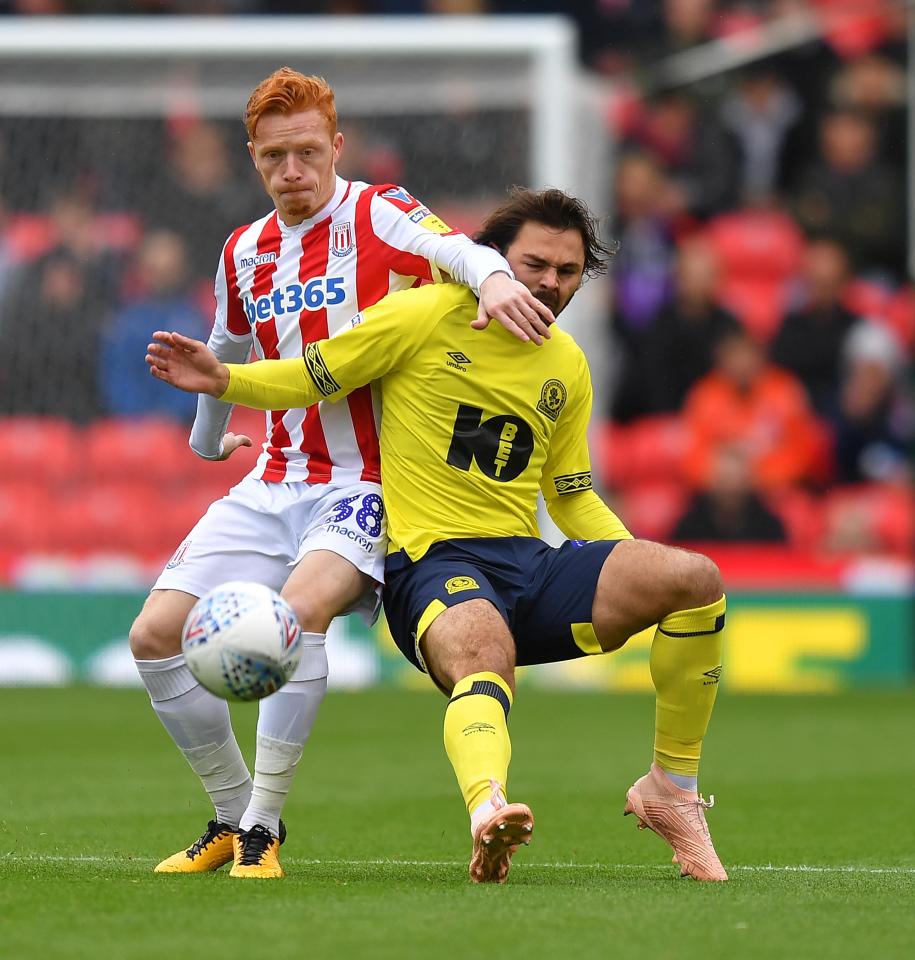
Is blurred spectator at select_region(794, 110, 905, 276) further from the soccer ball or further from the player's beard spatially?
the soccer ball

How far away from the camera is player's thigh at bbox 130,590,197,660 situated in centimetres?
569

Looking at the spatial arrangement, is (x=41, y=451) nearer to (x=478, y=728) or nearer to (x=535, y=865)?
(x=535, y=865)

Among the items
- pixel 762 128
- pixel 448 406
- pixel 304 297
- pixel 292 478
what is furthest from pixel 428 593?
pixel 762 128

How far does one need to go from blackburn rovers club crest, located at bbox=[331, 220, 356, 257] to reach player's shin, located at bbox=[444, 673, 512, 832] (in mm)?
1461

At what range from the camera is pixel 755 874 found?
5758mm

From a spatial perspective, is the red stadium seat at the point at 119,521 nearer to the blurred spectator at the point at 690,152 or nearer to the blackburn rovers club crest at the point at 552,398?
the blurred spectator at the point at 690,152

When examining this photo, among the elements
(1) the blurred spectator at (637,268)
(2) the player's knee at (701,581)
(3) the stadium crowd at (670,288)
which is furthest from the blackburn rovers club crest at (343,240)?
(1) the blurred spectator at (637,268)

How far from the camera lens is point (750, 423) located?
1546 centimetres

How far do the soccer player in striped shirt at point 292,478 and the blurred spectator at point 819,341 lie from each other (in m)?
10.4

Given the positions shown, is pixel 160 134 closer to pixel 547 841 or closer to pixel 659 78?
pixel 659 78

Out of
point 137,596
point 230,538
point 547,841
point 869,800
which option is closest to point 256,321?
point 230,538

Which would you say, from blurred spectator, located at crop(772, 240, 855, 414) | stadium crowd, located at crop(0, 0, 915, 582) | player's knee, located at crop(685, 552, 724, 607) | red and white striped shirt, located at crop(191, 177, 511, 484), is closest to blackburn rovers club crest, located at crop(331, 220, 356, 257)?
red and white striped shirt, located at crop(191, 177, 511, 484)

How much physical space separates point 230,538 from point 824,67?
12787mm

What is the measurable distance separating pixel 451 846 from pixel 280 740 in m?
1.15
